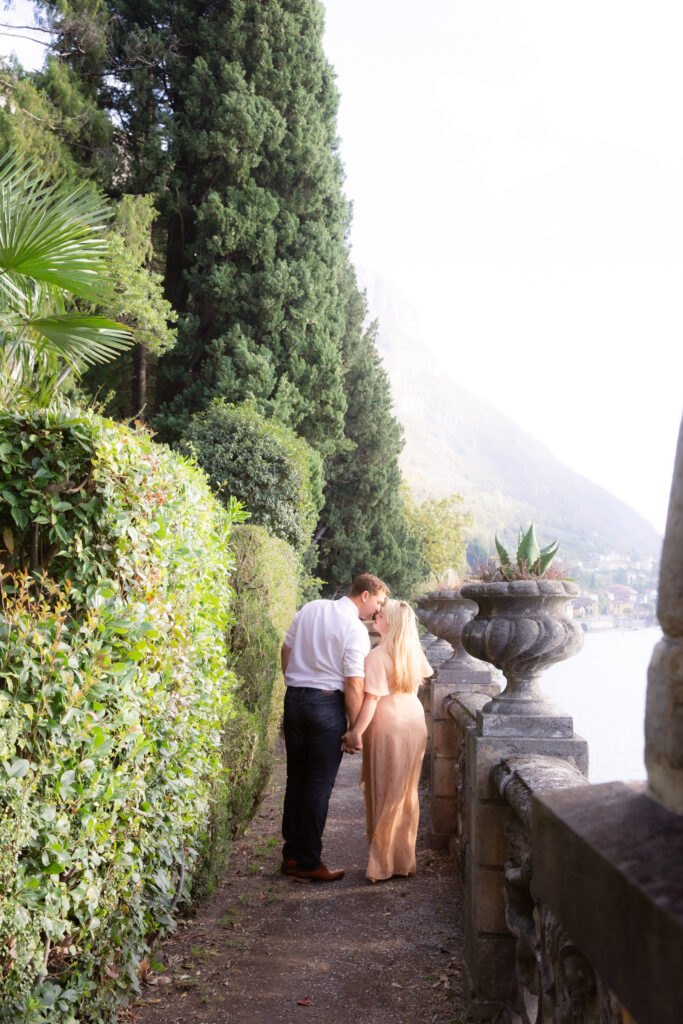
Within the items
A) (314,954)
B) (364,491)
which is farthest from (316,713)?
(364,491)

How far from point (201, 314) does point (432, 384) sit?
116 meters

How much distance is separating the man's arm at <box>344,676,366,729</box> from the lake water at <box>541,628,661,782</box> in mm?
1313

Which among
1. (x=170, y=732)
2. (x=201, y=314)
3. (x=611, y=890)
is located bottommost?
(x=170, y=732)

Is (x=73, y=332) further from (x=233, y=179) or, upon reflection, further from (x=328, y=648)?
(x=233, y=179)

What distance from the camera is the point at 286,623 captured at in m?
9.75

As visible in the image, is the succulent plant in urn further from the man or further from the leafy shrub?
the leafy shrub

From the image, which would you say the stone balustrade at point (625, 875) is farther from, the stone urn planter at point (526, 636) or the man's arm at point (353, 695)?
the man's arm at point (353, 695)

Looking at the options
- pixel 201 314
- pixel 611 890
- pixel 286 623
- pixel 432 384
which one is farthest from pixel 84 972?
pixel 432 384

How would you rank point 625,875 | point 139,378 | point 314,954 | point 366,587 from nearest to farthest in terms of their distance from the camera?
point 625,875 → point 314,954 → point 366,587 → point 139,378

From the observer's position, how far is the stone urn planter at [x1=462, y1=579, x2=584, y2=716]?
3.18 meters

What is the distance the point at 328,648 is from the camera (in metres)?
5.41

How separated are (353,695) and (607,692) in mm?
2007

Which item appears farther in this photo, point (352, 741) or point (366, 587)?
point (366, 587)

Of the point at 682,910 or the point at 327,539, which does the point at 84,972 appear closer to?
the point at 682,910
